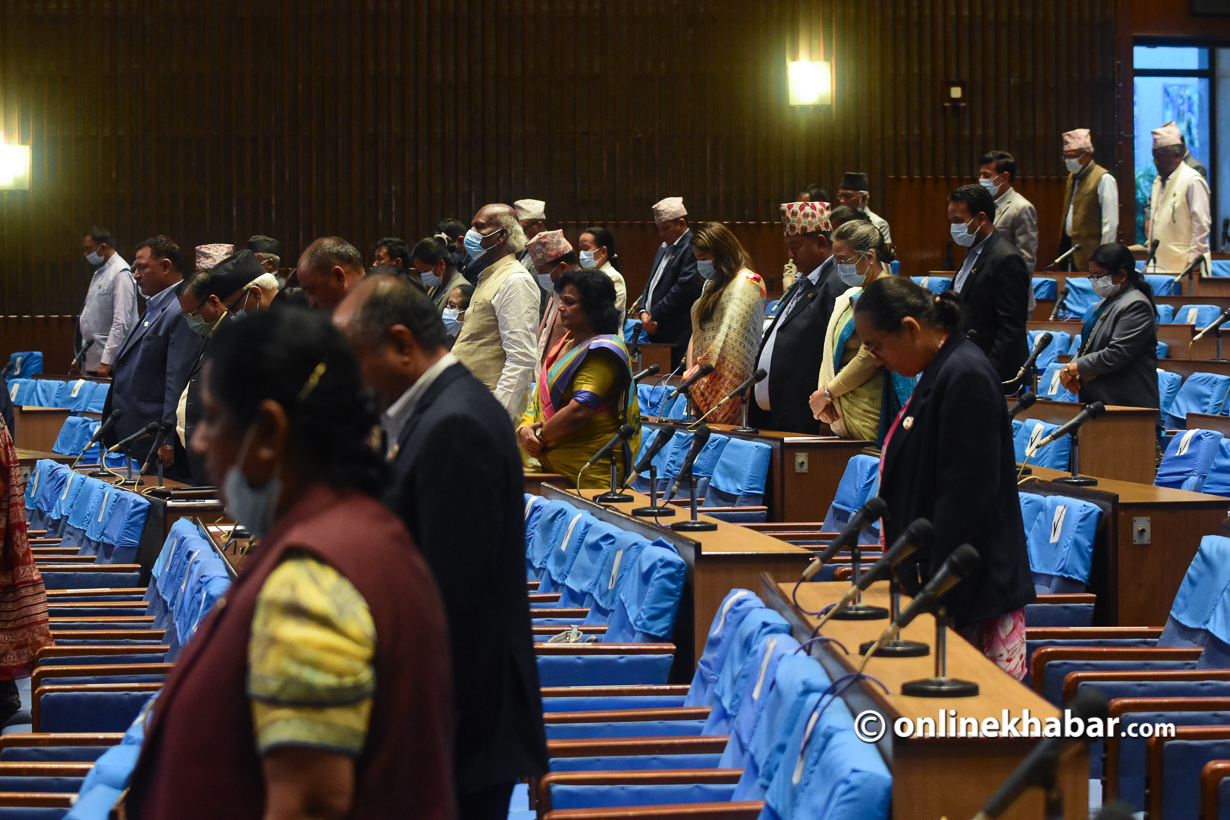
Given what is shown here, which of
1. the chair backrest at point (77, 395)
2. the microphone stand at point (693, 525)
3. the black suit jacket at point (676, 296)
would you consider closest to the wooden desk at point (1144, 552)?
the microphone stand at point (693, 525)

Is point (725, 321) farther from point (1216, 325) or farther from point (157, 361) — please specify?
point (1216, 325)

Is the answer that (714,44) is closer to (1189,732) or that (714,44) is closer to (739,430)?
(739,430)

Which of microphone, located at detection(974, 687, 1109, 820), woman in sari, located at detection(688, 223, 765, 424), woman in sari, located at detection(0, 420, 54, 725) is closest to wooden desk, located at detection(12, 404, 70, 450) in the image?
woman in sari, located at detection(688, 223, 765, 424)

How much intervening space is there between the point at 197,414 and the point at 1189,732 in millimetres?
3546

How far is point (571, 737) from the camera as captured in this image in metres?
2.97

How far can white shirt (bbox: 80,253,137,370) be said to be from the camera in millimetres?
10398

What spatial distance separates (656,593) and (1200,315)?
→ 6.50 m

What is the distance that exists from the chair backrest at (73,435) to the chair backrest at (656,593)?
575 centimetres

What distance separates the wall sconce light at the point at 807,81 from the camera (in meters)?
11.7

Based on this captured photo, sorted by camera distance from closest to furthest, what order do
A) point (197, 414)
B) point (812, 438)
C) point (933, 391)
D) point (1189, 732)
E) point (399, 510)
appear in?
point (399, 510) → point (1189, 732) → point (933, 391) → point (197, 414) → point (812, 438)

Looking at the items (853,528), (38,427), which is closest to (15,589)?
(853,528)

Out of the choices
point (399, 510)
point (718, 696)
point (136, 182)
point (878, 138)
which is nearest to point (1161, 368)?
point (878, 138)

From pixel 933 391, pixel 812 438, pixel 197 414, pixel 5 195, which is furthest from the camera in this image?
pixel 5 195

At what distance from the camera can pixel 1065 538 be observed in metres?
4.18
